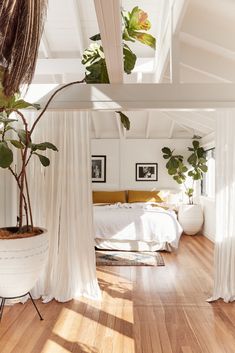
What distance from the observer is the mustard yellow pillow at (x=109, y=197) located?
741cm

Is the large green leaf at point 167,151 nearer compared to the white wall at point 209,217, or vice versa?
the white wall at point 209,217

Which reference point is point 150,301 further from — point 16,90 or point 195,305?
point 16,90

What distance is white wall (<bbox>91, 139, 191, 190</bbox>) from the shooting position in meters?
7.83

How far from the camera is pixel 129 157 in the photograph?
26.1ft

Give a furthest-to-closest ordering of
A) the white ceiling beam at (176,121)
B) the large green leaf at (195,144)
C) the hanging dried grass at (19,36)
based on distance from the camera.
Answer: the large green leaf at (195,144) → the white ceiling beam at (176,121) → the hanging dried grass at (19,36)

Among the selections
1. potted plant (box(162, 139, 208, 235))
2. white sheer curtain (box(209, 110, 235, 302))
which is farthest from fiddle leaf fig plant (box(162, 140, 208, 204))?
white sheer curtain (box(209, 110, 235, 302))

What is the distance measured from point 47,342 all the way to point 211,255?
346 cm

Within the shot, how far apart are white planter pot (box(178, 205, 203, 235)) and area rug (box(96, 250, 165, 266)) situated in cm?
167

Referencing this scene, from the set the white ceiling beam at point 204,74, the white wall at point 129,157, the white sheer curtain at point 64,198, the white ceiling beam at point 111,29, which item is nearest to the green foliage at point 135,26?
the white ceiling beam at point 111,29

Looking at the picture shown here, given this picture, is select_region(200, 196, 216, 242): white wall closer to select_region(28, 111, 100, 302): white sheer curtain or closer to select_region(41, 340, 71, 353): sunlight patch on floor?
select_region(28, 111, 100, 302): white sheer curtain

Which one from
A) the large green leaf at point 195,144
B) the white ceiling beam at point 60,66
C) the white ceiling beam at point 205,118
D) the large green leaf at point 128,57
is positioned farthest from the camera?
the large green leaf at point 195,144

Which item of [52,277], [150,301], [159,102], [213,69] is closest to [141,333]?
[150,301]

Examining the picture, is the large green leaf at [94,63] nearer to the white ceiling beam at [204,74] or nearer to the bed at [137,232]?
the white ceiling beam at [204,74]

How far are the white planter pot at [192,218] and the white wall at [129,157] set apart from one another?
3.93ft
